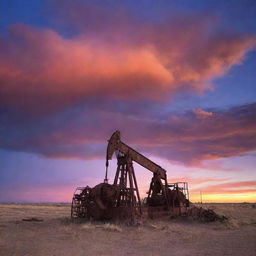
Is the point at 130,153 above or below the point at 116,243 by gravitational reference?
above

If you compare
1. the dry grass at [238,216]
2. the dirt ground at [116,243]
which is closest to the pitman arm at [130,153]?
the dirt ground at [116,243]

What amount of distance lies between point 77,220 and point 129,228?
481 centimetres

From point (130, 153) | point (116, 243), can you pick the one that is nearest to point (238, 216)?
point (130, 153)

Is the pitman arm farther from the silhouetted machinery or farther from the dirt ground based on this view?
the dirt ground

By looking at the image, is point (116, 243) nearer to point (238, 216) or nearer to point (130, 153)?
point (130, 153)

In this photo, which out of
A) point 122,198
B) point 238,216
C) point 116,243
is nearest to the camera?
point 116,243

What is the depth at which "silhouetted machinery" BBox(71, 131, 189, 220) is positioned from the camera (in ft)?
68.9

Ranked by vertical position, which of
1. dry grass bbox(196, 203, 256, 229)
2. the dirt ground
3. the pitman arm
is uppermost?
the pitman arm

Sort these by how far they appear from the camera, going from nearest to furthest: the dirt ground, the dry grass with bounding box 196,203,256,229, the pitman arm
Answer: the dirt ground → the dry grass with bounding box 196,203,256,229 → the pitman arm

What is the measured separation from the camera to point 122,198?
2150cm

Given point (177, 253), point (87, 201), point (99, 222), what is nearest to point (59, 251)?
point (177, 253)

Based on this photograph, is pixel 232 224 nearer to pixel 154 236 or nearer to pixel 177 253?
pixel 154 236

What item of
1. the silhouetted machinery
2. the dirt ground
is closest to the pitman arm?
the silhouetted machinery

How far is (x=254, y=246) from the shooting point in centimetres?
1199
